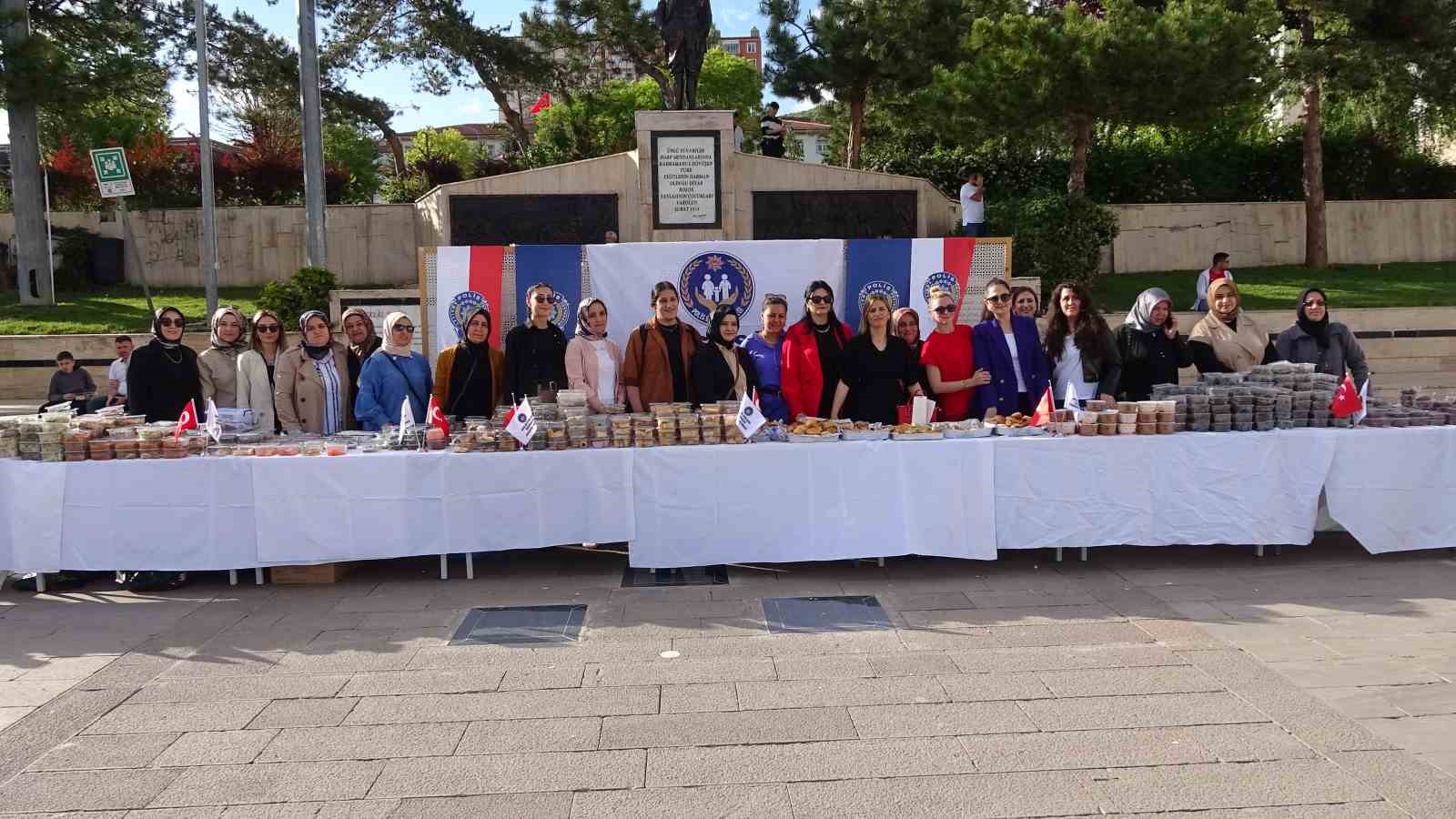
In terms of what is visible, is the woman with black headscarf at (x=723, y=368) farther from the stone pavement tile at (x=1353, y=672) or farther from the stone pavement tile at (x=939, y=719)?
the stone pavement tile at (x=1353, y=672)

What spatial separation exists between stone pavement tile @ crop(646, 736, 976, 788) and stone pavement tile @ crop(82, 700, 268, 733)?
1.65 meters

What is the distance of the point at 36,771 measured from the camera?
12.8 ft

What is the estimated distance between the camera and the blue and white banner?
8484 mm

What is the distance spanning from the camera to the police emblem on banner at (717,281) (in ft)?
28.0

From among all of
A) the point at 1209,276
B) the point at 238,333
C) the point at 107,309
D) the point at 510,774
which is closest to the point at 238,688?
Answer: the point at 510,774

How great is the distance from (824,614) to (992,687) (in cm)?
126

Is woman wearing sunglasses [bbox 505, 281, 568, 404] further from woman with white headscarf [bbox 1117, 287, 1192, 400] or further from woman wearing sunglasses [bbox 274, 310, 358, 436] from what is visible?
woman with white headscarf [bbox 1117, 287, 1192, 400]

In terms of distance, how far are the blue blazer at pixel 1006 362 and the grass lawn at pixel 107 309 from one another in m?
10.9

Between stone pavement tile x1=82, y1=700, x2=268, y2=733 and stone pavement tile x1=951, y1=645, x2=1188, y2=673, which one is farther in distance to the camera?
stone pavement tile x1=951, y1=645, x2=1188, y2=673

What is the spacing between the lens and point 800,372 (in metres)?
7.06

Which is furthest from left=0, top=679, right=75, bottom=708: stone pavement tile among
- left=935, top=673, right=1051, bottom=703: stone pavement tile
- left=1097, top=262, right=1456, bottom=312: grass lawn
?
left=1097, top=262, right=1456, bottom=312: grass lawn

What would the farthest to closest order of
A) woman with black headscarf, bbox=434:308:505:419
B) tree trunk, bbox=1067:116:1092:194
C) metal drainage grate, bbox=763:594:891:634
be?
tree trunk, bbox=1067:116:1092:194
woman with black headscarf, bbox=434:308:505:419
metal drainage grate, bbox=763:594:891:634

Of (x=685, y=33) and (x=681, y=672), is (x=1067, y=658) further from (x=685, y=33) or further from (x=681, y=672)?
(x=685, y=33)

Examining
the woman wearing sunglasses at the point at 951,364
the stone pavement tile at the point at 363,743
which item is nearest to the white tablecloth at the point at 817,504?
the woman wearing sunglasses at the point at 951,364
